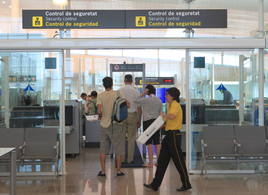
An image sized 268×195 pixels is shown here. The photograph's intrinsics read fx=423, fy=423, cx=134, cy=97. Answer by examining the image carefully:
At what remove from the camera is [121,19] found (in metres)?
7.63

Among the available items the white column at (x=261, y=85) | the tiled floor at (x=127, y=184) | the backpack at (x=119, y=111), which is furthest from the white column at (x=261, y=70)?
the backpack at (x=119, y=111)

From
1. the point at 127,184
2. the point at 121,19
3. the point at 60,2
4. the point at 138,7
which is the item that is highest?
the point at 60,2

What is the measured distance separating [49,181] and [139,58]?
28.5 ft

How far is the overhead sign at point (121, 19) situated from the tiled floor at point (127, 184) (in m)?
2.66

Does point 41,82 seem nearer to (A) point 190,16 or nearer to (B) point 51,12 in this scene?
(B) point 51,12

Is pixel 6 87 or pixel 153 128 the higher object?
pixel 6 87

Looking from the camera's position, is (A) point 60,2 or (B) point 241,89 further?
(B) point 241,89

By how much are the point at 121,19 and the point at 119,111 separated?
1.69 meters

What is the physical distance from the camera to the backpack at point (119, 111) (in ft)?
23.8

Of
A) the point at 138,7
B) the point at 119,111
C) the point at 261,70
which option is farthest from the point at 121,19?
the point at 261,70

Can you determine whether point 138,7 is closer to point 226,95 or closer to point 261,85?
point 226,95

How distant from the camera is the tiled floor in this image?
6.25 meters

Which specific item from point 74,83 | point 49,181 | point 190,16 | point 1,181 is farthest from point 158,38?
point 74,83

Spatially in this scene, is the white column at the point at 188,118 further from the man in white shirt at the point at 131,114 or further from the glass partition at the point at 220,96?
the man in white shirt at the point at 131,114
